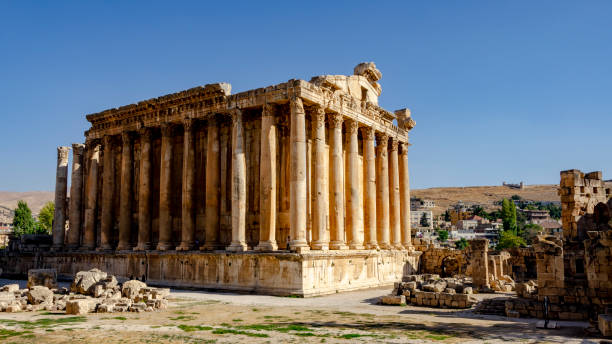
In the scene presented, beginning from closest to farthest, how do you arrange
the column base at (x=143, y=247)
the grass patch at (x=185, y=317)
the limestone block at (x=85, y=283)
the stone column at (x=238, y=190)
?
the grass patch at (x=185, y=317) < the limestone block at (x=85, y=283) < the stone column at (x=238, y=190) < the column base at (x=143, y=247)

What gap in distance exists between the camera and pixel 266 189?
2300 cm

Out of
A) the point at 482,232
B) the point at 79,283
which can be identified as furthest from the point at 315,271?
the point at 482,232

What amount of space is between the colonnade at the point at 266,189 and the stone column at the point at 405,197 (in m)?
0.07

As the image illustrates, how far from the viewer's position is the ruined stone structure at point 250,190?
899 inches

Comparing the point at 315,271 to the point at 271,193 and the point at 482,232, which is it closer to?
the point at 271,193

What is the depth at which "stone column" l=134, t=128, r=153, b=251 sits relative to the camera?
92.4 ft

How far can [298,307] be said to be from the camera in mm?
17625

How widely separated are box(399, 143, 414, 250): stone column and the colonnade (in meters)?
0.07

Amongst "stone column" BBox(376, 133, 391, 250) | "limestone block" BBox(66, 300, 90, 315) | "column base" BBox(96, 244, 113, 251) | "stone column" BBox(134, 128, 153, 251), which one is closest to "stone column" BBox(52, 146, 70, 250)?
"column base" BBox(96, 244, 113, 251)

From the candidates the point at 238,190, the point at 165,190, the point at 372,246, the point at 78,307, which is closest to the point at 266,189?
the point at 238,190

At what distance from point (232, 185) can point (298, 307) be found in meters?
8.24

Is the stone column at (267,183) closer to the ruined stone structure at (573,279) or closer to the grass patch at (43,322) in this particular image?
the grass patch at (43,322)

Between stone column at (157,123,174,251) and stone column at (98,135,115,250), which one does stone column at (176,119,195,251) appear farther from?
stone column at (98,135,115,250)

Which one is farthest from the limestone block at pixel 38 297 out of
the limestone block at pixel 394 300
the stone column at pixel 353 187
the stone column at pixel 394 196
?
the stone column at pixel 394 196
